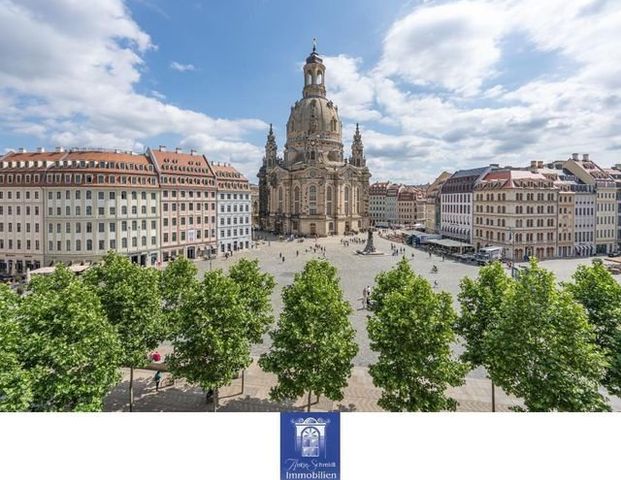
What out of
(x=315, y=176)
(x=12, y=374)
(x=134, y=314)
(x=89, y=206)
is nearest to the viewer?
(x=12, y=374)

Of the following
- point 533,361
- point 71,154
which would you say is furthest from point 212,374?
point 71,154

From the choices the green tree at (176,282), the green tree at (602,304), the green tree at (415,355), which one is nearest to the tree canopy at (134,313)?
the green tree at (176,282)

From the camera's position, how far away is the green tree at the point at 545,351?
11.4m

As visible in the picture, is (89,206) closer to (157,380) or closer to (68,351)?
(157,380)

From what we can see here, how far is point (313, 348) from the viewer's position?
14.6 m

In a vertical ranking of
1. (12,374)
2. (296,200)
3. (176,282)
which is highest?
(296,200)

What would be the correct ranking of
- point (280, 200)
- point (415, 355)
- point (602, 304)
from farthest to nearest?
1. point (280, 200)
2. point (602, 304)
3. point (415, 355)

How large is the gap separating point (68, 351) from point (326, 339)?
29.0 feet

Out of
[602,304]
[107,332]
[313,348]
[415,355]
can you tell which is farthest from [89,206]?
[602,304]

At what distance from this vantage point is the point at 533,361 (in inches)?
483

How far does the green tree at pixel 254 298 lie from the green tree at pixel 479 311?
9.44 m

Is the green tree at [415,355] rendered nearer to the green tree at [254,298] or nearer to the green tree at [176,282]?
the green tree at [254,298]
